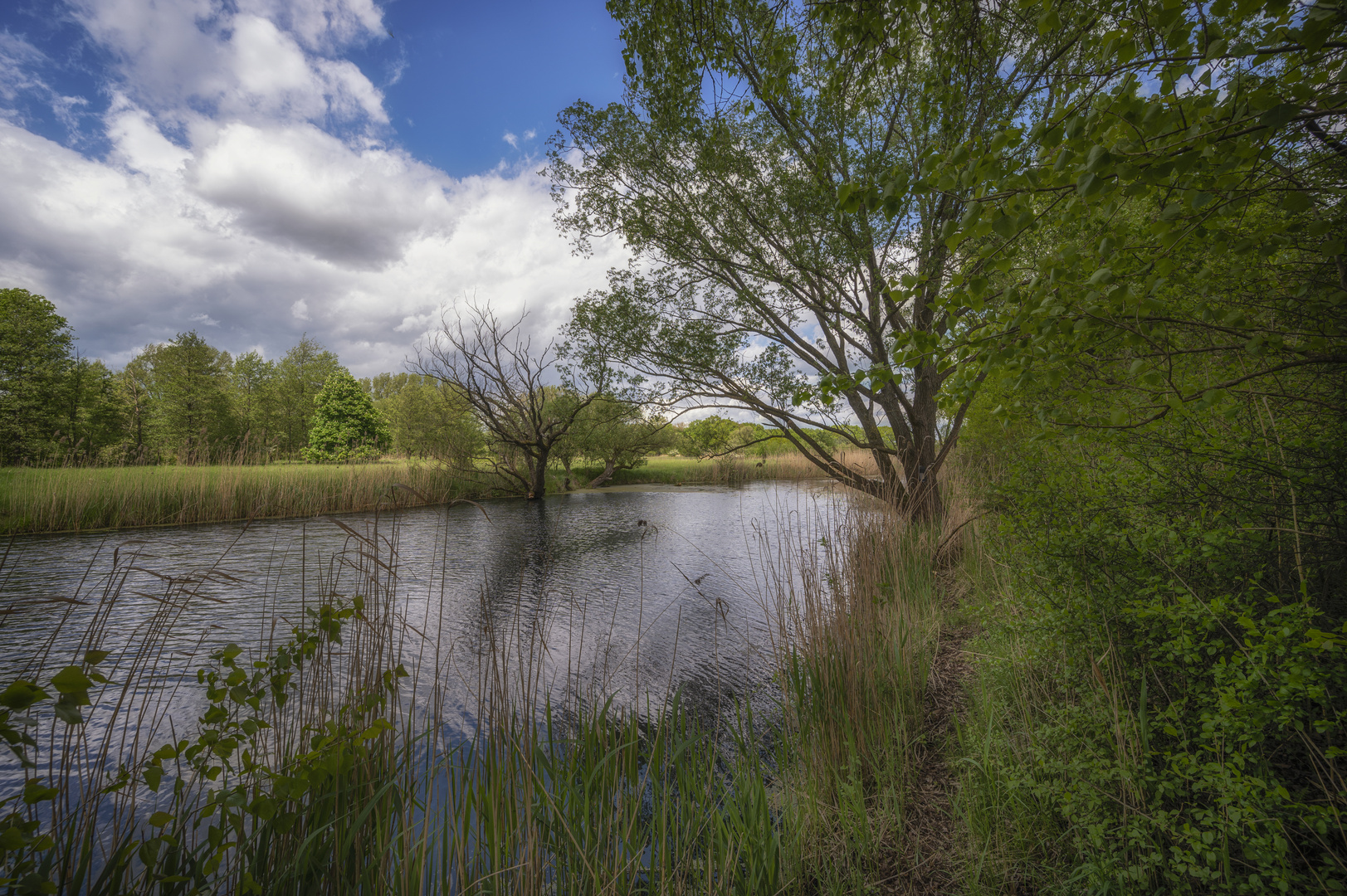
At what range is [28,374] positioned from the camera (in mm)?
20797

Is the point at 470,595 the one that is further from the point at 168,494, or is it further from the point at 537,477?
the point at 537,477

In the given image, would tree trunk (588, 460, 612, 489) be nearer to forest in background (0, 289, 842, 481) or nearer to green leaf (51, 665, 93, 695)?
forest in background (0, 289, 842, 481)

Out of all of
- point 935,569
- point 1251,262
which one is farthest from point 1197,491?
point 935,569

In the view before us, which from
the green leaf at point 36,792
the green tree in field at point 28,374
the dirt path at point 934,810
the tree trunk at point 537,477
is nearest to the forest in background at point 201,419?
the green tree in field at point 28,374

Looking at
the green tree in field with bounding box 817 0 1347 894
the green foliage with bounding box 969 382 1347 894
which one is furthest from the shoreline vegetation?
the green tree in field with bounding box 817 0 1347 894

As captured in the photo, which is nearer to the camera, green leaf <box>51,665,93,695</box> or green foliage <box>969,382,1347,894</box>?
green leaf <box>51,665,93,695</box>

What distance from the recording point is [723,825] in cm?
229

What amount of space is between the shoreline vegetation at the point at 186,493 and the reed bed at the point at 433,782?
4.38 metres

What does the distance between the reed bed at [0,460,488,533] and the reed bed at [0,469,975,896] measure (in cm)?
673

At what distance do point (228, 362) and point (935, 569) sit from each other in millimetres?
57291

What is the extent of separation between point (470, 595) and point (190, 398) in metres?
35.2

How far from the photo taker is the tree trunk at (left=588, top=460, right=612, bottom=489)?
75.2ft

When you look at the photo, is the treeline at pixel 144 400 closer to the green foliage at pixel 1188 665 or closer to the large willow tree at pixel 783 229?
the large willow tree at pixel 783 229

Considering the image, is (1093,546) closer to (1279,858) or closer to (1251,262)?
(1279,858)
